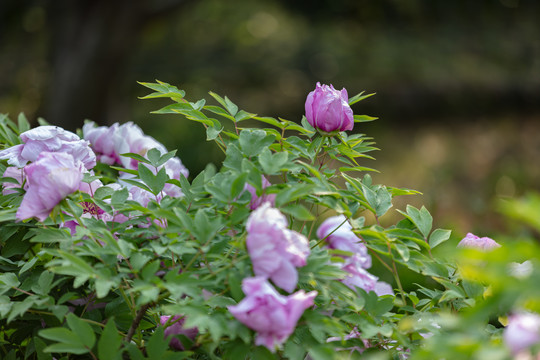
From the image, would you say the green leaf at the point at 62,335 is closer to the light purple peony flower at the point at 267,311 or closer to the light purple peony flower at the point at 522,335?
the light purple peony flower at the point at 267,311

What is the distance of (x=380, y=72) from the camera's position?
6.68 metres

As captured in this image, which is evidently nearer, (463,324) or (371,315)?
(463,324)

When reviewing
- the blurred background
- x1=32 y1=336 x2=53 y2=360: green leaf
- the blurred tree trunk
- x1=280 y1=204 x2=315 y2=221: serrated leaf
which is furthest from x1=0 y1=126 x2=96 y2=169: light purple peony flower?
the blurred background

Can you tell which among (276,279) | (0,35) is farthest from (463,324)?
(0,35)

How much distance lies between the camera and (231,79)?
20.9 feet

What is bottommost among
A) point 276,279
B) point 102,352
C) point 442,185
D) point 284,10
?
point 442,185

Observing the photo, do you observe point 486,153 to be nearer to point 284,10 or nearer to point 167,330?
point 284,10

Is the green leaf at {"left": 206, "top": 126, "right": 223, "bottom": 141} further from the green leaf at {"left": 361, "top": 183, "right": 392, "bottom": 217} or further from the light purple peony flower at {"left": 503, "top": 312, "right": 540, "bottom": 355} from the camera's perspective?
the light purple peony flower at {"left": 503, "top": 312, "right": 540, "bottom": 355}

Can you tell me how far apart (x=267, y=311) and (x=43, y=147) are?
0.48m

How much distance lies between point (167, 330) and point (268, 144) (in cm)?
28

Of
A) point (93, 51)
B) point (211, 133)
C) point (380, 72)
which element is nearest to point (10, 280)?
point (211, 133)

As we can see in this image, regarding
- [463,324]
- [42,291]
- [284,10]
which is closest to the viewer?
[463,324]

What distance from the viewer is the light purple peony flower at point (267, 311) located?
581mm

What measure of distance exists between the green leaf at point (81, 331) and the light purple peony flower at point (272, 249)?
0.21 metres
